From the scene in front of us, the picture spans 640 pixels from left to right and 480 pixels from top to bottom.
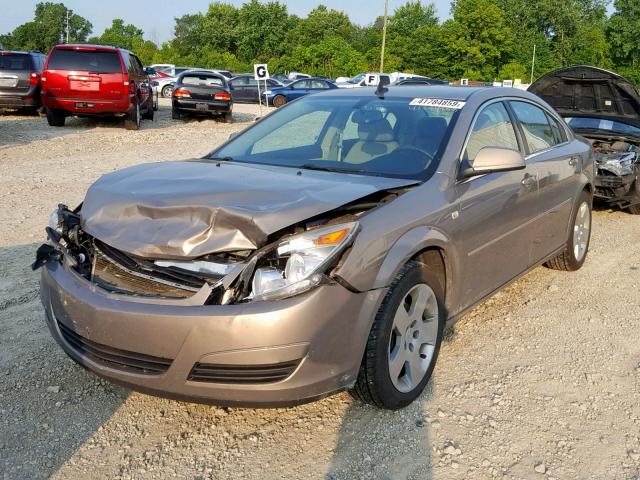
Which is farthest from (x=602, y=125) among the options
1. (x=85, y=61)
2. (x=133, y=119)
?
(x=133, y=119)

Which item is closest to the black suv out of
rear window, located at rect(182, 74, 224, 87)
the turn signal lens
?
rear window, located at rect(182, 74, 224, 87)

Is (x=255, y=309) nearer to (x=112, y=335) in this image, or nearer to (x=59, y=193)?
(x=112, y=335)

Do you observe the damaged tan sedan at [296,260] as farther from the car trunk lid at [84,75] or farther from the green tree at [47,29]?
the green tree at [47,29]

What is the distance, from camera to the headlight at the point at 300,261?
290 cm

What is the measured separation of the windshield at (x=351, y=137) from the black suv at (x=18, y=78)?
1404 cm

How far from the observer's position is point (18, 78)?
16812 mm

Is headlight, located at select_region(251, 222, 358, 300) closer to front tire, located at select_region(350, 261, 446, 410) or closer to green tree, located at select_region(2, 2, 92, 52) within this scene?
front tire, located at select_region(350, 261, 446, 410)

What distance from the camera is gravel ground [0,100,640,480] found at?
9.92 ft

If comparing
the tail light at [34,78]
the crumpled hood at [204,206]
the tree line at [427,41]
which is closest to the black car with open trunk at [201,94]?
the tail light at [34,78]

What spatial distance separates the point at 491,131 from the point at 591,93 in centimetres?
523

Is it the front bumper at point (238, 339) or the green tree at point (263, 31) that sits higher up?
the green tree at point (263, 31)

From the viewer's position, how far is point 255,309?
2.83 m

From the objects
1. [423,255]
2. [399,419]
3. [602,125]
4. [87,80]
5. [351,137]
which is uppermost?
[87,80]

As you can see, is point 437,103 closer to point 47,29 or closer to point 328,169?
point 328,169
